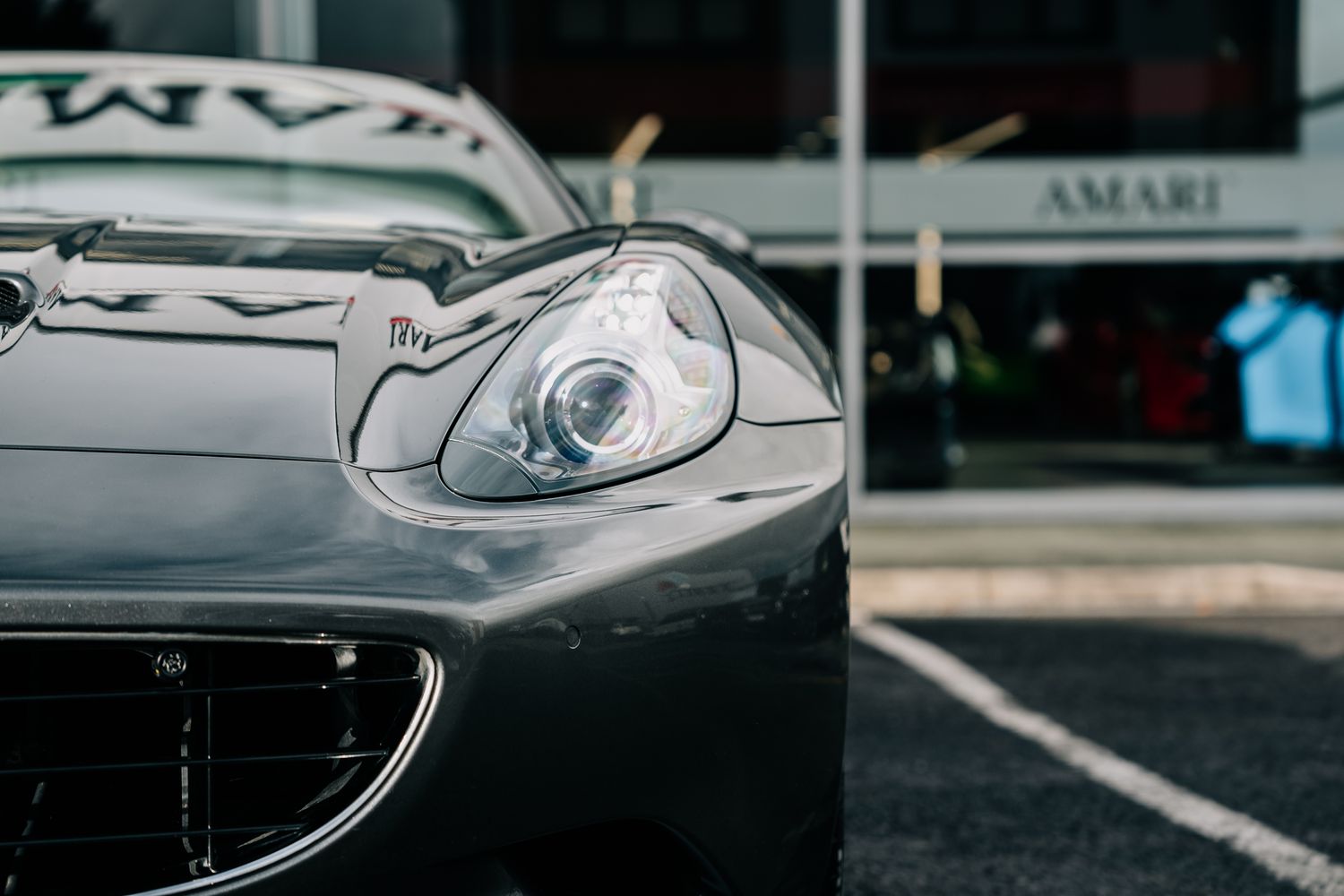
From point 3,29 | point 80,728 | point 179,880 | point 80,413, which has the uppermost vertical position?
point 3,29

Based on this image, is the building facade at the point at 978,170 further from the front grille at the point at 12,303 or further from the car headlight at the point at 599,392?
the front grille at the point at 12,303

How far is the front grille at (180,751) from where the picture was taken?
46.6 inches

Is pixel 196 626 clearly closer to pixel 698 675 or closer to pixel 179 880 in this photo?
pixel 179 880

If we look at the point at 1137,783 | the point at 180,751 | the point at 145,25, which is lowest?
the point at 1137,783

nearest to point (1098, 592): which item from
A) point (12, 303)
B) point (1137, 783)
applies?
point (1137, 783)

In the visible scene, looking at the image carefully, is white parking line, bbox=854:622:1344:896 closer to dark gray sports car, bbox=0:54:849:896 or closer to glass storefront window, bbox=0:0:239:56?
dark gray sports car, bbox=0:54:849:896

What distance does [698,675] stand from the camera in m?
1.26

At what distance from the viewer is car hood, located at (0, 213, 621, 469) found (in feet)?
4.31

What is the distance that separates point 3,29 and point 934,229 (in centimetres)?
479

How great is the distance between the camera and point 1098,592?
5.16m

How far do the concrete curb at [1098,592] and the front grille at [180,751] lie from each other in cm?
386

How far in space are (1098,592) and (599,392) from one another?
4139mm

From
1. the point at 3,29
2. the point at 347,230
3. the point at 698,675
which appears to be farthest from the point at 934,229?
the point at 698,675

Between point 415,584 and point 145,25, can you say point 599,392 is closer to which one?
point 415,584
